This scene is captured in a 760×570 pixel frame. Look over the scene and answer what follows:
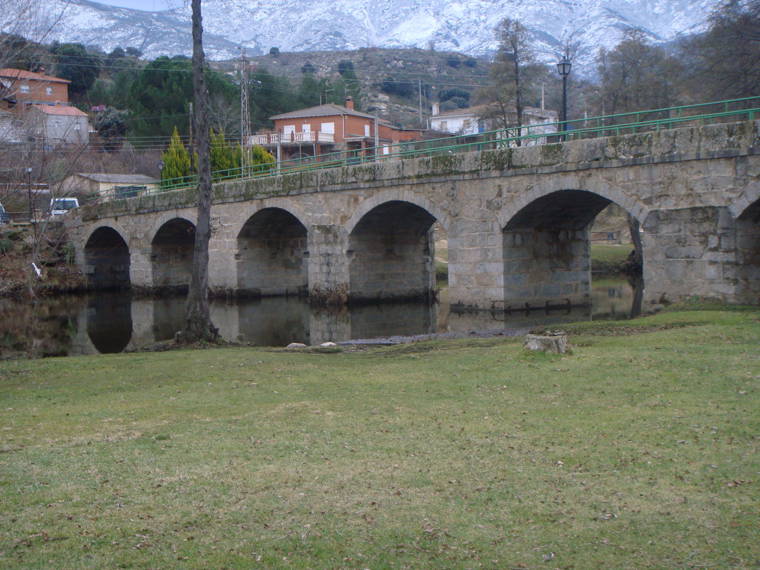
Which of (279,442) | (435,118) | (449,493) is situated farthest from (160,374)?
(435,118)

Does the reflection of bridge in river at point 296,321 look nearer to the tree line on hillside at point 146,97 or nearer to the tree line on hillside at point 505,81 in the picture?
the tree line on hillside at point 505,81

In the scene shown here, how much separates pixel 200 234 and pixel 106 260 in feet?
105

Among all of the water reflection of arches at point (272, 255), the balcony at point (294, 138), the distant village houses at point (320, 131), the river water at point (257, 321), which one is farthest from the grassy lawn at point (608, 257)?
the balcony at point (294, 138)

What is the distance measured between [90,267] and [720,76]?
113 feet

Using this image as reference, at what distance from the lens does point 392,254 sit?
105ft

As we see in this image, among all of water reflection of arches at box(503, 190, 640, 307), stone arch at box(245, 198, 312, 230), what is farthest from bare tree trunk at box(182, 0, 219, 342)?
stone arch at box(245, 198, 312, 230)

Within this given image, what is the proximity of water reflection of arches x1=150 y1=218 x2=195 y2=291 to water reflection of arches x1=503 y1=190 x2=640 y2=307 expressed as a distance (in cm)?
2089

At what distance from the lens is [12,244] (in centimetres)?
4062

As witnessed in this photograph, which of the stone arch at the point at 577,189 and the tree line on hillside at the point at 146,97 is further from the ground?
the tree line on hillside at the point at 146,97

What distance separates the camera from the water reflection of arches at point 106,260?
47344 millimetres

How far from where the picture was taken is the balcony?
219 feet

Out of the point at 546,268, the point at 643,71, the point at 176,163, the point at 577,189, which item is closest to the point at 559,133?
the point at 577,189

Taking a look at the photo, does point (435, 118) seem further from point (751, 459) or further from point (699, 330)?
point (751, 459)

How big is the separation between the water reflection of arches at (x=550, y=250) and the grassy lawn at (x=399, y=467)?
11717 millimetres
